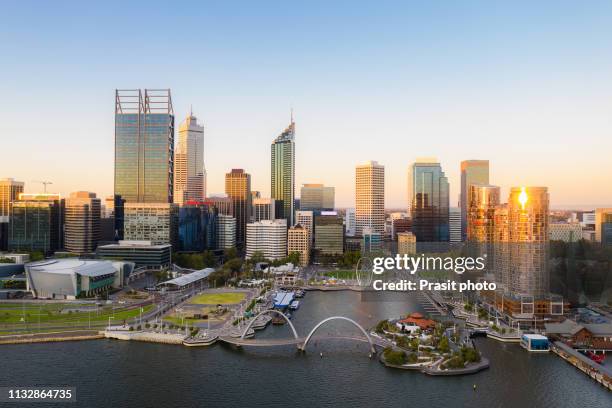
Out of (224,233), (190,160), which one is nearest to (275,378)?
(224,233)

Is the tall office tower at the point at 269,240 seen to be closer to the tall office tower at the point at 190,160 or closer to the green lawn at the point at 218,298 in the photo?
the green lawn at the point at 218,298

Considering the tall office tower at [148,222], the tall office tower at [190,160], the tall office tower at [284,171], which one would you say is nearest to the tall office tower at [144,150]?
the tall office tower at [148,222]

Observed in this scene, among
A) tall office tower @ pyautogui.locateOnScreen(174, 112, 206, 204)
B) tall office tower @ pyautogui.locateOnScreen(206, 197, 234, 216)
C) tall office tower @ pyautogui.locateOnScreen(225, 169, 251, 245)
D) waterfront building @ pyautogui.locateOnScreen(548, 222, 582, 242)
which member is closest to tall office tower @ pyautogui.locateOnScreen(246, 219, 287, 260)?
tall office tower @ pyautogui.locateOnScreen(225, 169, 251, 245)

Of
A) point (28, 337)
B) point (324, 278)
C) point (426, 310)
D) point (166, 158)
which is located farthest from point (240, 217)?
point (28, 337)

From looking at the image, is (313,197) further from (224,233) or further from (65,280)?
(65,280)

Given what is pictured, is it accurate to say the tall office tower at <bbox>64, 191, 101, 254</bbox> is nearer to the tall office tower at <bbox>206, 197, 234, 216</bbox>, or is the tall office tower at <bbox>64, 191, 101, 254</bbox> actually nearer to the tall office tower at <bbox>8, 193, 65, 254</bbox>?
the tall office tower at <bbox>8, 193, 65, 254</bbox>
